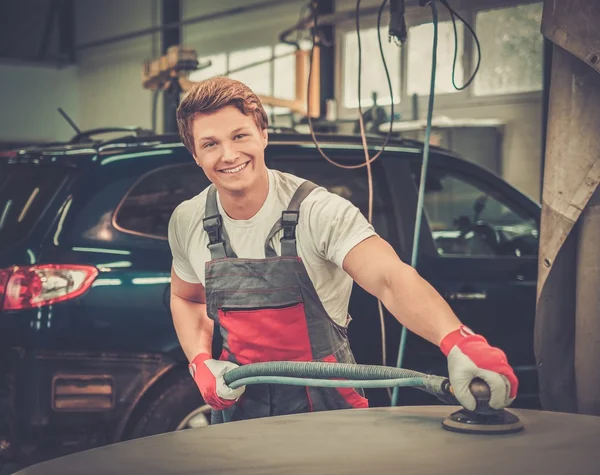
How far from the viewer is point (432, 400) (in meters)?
4.18

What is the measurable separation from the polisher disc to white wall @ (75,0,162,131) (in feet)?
47.8

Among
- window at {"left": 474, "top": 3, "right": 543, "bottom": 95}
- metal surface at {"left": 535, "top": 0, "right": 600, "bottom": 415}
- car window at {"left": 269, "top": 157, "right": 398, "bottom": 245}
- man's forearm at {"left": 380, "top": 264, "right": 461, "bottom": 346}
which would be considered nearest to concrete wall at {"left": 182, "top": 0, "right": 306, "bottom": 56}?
window at {"left": 474, "top": 3, "right": 543, "bottom": 95}

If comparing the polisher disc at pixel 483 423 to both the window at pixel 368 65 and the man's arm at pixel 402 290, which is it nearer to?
the man's arm at pixel 402 290

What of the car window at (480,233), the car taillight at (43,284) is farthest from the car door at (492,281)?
the car taillight at (43,284)

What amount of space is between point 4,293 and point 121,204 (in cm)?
58

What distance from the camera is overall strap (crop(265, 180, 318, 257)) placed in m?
2.47

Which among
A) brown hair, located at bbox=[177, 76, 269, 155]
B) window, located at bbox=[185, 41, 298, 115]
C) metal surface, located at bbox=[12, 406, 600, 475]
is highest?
window, located at bbox=[185, 41, 298, 115]

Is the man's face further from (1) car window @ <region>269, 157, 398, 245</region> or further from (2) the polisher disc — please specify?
(1) car window @ <region>269, 157, 398, 245</region>

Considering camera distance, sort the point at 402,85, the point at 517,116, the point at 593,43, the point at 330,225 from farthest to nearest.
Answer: the point at 402,85
the point at 517,116
the point at 593,43
the point at 330,225

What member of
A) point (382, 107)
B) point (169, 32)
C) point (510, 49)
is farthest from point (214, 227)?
point (169, 32)

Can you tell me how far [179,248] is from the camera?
9.00ft

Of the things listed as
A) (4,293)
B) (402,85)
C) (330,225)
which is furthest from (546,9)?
(402,85)

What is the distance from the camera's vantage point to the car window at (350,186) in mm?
4148

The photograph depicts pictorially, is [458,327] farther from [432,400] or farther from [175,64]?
[175,64]
